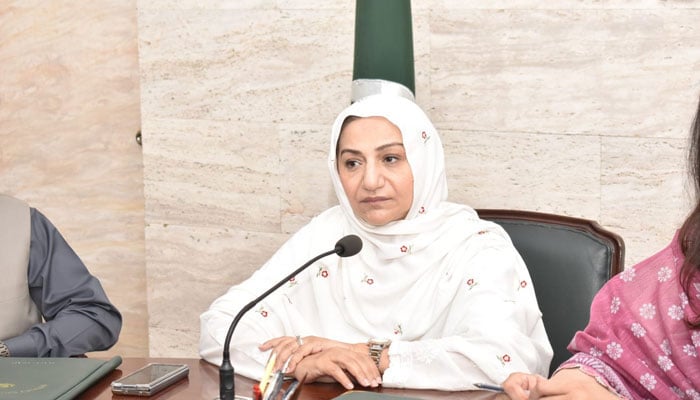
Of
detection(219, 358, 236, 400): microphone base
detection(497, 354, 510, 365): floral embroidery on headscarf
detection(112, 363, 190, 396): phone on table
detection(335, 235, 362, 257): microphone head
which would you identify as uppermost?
detection(335, 235, 362, 257): microphone head

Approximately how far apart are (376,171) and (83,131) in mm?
1961

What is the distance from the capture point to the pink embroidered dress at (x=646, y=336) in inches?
65.7

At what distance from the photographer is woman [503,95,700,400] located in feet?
5.45

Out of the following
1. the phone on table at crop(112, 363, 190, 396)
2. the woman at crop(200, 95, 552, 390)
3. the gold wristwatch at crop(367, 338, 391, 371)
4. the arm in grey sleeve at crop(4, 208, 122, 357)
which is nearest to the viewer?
the phone on table at crop(112, 363, 190, 396)

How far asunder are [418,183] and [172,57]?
1428 mm

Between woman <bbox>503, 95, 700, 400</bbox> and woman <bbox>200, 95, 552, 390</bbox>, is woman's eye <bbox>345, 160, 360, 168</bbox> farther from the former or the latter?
woman <bbox>503, 95, 700, 400</bbox>

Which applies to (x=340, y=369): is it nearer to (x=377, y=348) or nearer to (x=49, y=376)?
(x=377, y=348)

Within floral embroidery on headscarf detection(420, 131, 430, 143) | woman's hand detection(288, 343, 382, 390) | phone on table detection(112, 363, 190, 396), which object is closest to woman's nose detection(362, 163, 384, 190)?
floral embroidery on headscarf detection(420, 131, 430, 143)

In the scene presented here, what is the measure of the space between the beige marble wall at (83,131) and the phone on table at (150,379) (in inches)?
83.0

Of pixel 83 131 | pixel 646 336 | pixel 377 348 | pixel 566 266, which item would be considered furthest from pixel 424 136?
pixel 83 131

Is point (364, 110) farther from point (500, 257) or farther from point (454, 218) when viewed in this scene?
point (500, 257)

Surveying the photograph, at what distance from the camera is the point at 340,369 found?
6.17ft

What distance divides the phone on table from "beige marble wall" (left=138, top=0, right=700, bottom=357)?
1.50 m

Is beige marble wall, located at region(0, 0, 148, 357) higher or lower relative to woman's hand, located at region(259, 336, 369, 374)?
higher
